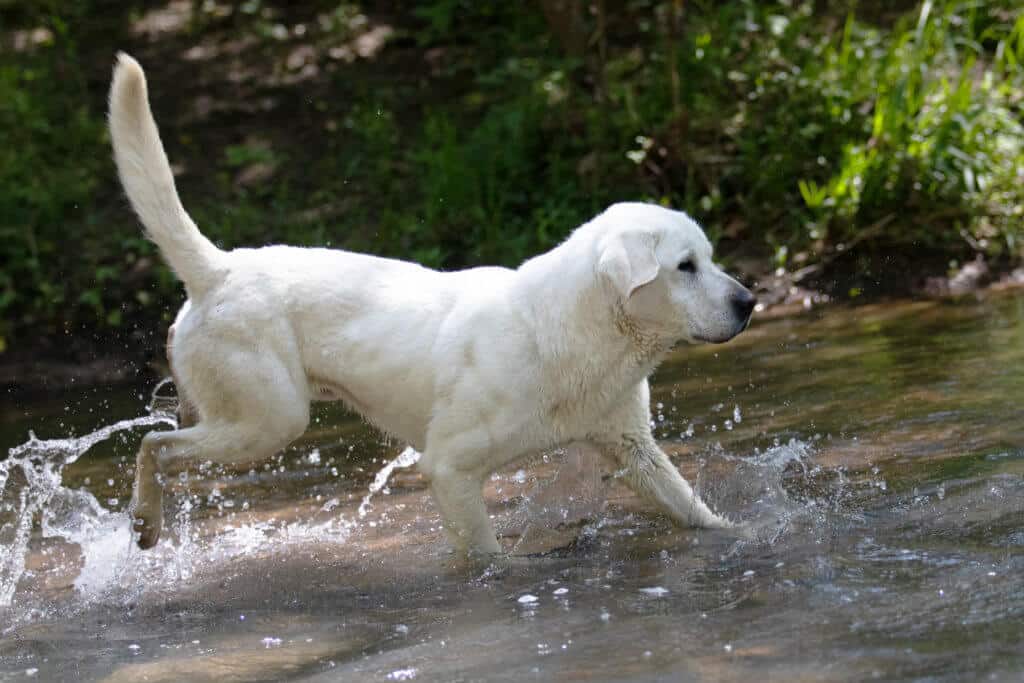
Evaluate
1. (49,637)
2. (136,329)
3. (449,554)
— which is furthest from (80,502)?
(136,329)

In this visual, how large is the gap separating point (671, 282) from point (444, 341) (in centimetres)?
89

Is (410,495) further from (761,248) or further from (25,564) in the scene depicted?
(761,248)

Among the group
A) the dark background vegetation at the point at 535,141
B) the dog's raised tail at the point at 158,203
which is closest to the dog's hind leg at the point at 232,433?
the dog's raised tail at the point at 158,203

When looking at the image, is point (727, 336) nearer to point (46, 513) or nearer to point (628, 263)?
point (628, 263)

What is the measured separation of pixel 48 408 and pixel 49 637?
5.05m

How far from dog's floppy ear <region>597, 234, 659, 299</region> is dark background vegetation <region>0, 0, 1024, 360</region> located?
577 centimetres

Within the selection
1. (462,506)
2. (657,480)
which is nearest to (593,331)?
(657,480)

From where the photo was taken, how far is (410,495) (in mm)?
6152

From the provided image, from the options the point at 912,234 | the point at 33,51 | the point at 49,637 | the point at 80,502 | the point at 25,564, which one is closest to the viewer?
the point at 49,637

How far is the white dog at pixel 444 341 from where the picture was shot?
4672 millimetres

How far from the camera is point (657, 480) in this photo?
197 inches

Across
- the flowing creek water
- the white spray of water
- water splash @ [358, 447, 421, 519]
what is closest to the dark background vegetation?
the flowing creek water

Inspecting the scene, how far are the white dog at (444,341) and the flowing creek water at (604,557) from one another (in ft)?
1.26

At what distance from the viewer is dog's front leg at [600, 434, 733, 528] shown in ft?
16.4
